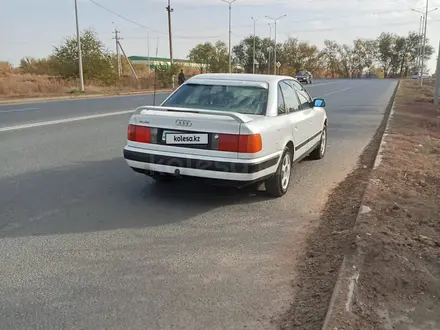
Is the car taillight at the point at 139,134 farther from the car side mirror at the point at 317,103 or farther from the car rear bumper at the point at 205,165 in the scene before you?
the car side mirror at the point at 317,103

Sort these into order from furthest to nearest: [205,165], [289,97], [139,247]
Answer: [289,97] < [205,165] < [139,247]

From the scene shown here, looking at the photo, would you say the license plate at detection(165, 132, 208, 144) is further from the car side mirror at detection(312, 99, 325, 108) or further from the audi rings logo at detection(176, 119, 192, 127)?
the car side mirror at detection(312, 99, 325, 108)

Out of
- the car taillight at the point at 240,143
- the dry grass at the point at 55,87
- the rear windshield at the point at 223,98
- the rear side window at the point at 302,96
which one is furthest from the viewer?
the dry grass at the point at 55,87

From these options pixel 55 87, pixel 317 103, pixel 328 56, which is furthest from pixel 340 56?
pixel 317 103

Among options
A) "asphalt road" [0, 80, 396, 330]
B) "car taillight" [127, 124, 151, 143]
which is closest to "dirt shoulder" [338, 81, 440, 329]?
"asphalt road" [0, 80, 396, 330]

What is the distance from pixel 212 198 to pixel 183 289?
7.80 feet

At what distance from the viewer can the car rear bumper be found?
4.99 m

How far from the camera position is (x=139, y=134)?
541 centimetres

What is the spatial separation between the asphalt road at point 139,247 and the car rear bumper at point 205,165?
0.42 metres

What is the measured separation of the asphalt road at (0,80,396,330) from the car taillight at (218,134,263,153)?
74cm

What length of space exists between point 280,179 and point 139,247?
7.30 feet

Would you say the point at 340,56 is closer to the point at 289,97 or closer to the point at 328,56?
the point at 328,56

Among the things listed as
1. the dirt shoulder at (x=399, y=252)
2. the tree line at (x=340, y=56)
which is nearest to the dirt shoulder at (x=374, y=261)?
the dirt shoulder at (x=399, y=252)

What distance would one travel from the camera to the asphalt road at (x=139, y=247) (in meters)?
3.03
